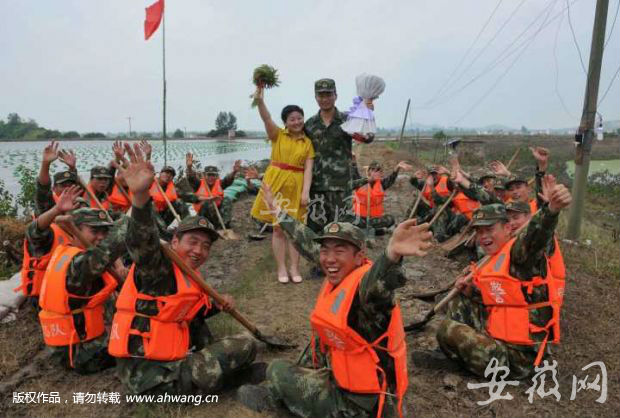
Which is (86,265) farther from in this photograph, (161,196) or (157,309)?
(161,196)

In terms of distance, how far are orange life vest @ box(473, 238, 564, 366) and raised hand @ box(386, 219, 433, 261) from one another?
1578mm

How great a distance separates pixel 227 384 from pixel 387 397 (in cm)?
143

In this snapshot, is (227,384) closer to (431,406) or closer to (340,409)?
(340,409)

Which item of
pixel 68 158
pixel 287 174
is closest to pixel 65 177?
pixel 68 158

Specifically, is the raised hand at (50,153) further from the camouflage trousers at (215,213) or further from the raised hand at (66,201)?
the camouflage trousers at (215,213)

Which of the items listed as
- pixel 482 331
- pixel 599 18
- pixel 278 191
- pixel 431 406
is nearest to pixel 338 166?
pixel 278 191

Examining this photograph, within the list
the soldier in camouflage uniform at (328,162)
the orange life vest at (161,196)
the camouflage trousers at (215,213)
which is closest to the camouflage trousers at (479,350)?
the soldier in camouflage uniform at (328,162)

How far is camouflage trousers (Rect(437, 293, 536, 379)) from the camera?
3.51 m

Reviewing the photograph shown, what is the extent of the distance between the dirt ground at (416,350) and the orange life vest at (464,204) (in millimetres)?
1035

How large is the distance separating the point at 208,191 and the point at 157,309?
6.59 m

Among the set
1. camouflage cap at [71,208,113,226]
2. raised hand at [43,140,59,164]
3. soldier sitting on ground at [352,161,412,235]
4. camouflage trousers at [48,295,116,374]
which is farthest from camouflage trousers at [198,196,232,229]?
camouflage trousers at [48,295,116,374]

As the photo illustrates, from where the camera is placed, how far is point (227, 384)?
361 centimetres

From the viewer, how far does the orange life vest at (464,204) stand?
7805mm

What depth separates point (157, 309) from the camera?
3125mm
